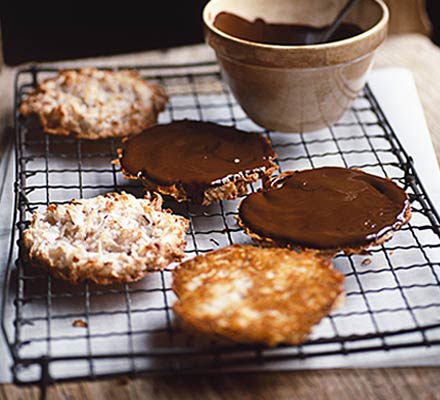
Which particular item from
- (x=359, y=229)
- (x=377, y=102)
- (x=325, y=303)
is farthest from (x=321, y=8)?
(x=325, y=303)

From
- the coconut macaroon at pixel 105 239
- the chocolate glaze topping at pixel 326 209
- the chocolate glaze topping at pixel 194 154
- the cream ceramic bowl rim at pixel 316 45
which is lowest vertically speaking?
the chocolate glaze topping at pixel 194 154

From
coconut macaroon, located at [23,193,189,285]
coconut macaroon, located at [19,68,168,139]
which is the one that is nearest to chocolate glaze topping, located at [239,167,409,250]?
coconut macaroon, located at [23,193,189,285]

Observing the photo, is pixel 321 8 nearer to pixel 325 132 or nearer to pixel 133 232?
pixel 325 132

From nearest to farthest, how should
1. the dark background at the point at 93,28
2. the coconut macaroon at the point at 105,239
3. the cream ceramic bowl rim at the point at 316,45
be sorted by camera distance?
the coconut macaroon at the point at 105,239, the cream ceramic bowl rim at the point at 316,45, the dark background at the point at 93,28

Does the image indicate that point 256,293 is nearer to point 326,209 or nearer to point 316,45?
point 326,209

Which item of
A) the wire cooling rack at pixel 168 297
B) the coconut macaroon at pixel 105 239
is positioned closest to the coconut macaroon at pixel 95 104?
the wire cooling rack at pixel 168 297

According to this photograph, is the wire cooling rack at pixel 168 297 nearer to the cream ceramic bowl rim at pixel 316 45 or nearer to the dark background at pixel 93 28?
the cream ceramic bowl rim at pixel 316 45
